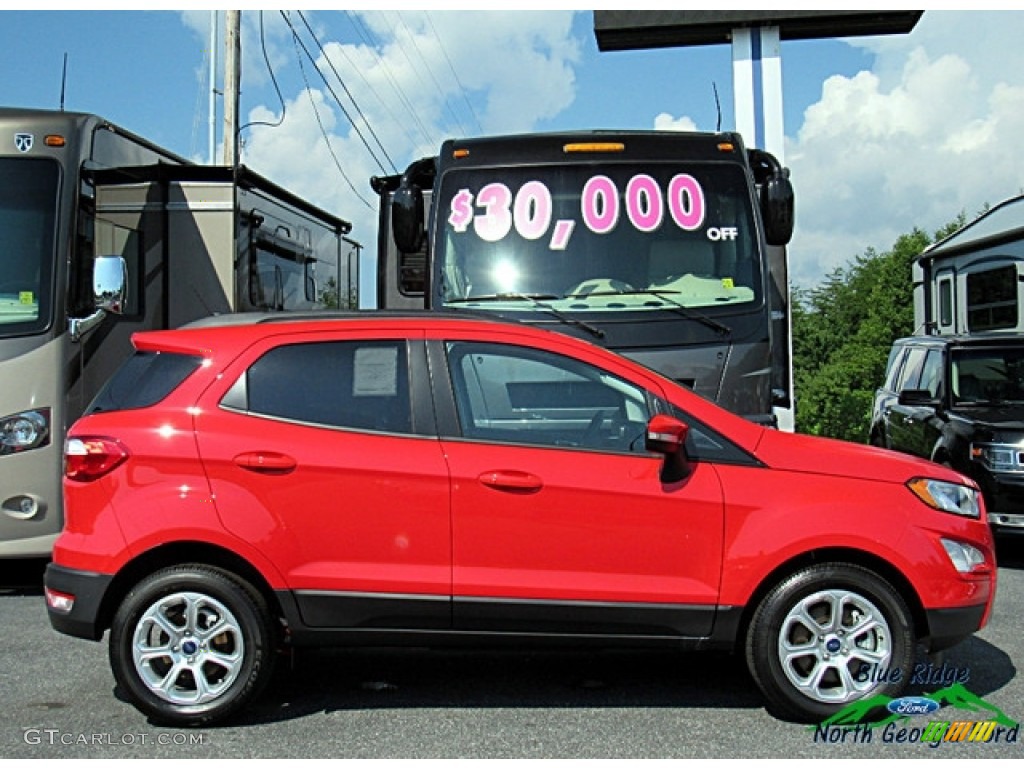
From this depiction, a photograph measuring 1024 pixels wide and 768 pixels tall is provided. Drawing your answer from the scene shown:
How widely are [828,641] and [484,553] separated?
5.13 feet

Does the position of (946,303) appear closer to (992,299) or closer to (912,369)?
(992,299)

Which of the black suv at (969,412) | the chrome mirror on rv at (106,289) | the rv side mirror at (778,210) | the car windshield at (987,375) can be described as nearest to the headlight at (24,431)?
the chrome mirror on rv at (106,289)

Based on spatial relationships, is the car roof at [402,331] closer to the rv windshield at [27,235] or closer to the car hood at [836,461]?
the car hood at [836,461]

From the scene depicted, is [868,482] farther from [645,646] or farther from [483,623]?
[483,623]

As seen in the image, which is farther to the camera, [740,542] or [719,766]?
[740,542]

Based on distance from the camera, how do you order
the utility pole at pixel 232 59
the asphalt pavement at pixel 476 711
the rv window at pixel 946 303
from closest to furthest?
the asphalt pavement at pixel 476 711 → the rv window at pixel 946 303 → the utility pole at pixel 232 59

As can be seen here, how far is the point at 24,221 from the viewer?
25.0ft

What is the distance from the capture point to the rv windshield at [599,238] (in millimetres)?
7836

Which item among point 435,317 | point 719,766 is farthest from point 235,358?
point 719,766

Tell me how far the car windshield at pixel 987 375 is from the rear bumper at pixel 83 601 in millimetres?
7750

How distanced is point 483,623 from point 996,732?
2285mm

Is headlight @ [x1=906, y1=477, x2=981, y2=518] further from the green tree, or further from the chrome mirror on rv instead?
the green tree

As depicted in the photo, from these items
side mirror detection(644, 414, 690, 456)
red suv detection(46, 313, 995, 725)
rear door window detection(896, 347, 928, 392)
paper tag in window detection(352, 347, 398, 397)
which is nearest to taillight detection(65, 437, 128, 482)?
red suv detection(46, 313, 995, 725)

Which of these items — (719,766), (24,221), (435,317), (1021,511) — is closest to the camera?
(719,766)
